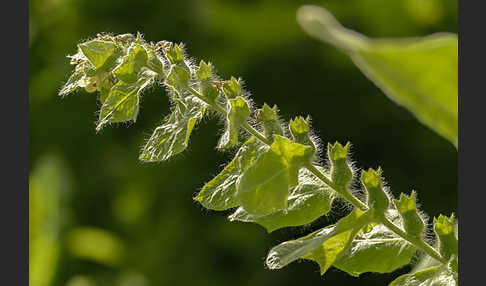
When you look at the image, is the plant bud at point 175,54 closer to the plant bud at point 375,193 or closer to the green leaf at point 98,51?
the green leaf at point 98,51

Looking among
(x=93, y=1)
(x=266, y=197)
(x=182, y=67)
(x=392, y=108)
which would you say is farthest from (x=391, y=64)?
(x=93, y=1)

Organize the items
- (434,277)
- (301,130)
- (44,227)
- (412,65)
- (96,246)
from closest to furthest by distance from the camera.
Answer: (412,65) → (434,277) → (301,130) → (44,227) → (96,246)

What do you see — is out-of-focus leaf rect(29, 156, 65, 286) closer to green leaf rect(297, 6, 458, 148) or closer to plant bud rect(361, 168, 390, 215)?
plant bud rect(361, 168, 390, 215)

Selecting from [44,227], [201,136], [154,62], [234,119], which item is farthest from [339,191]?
[201,136]

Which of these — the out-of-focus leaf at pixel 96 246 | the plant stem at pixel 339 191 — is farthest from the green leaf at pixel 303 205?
the out-of-focus leaf at pixel 96 246

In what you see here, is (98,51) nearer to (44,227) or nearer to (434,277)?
(434,277)

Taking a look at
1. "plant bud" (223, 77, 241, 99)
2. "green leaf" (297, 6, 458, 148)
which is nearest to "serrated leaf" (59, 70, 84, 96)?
"plant bud" (223, 77, 241, 99)
